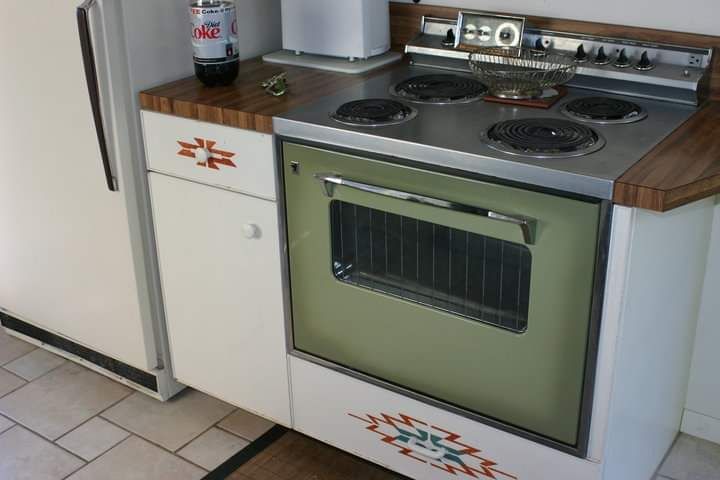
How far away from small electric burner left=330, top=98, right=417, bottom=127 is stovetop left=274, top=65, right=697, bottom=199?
0.02 m

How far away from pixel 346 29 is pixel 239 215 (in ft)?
1.97

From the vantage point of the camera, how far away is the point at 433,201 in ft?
6.07

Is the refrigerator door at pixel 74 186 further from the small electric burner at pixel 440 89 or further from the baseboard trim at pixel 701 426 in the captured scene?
the baseboard trim at pixel 701 426

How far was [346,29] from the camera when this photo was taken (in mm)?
2393

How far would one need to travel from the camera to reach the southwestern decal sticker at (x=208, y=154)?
216cm

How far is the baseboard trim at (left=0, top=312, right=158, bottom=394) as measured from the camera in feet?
8.70

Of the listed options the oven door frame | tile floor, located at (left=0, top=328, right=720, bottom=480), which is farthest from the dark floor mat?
the oven door frame

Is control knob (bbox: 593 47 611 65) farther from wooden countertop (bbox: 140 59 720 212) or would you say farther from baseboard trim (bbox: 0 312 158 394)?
baseboard trim (bbox: 0 312 158 394)

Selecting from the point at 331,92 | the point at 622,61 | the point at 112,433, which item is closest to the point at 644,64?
the point at 622,61

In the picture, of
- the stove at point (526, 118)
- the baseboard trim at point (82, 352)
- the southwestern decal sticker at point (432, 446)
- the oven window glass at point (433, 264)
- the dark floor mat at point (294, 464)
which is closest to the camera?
the stove at point (526, 118)

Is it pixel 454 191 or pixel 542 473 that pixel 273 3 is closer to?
pixel 454 191

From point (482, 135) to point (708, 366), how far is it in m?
0.99

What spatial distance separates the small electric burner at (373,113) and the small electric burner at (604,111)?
361 millimetres

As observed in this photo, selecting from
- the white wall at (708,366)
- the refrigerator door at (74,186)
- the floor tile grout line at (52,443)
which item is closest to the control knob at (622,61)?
the white wall at (708,366)
